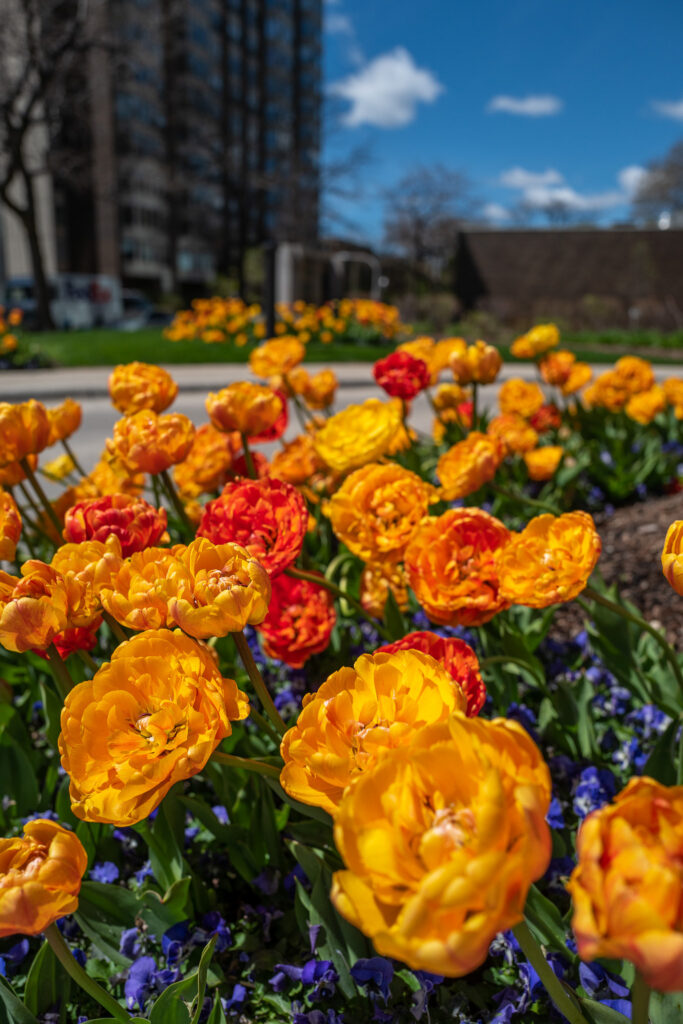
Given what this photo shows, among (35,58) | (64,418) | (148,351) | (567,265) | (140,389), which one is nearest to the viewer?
(140,389)

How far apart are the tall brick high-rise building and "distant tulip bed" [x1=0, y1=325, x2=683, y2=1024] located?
31.0 meters

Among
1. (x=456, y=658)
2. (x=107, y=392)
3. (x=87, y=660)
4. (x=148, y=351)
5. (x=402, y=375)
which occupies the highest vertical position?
(x=402, y=375)

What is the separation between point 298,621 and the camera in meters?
1.60

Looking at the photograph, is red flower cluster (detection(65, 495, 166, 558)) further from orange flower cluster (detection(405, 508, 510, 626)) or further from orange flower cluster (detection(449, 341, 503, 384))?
orange flower cluster (detection(449, 341, 503, 384))

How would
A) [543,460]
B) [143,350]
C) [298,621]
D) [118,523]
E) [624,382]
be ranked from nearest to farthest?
1. [118,523]
2. [298,621]
3. [543,460]
4. [624,382]
5. [143,350]

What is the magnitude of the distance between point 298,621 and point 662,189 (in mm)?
57136

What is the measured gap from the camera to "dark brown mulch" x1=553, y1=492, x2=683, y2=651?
241cm

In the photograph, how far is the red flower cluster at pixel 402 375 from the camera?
2.40m

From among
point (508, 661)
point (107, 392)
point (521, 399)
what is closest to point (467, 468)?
point (508, 661)

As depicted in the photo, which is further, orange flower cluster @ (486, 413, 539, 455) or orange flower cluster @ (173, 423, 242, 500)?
orange flower cluster @ (486, 413, 539, 455)

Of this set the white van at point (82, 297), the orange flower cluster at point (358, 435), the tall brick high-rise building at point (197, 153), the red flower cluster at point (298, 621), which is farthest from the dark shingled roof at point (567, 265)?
the red flower cluster at point (298, 621)

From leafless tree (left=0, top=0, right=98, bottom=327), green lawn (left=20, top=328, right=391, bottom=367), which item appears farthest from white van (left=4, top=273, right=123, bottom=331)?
green lawn (left=20, top=328, right=391, bottom=367)

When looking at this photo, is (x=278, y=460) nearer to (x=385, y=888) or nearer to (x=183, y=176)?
(x=385, y=888)

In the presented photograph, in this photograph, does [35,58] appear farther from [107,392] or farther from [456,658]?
[456,658]
